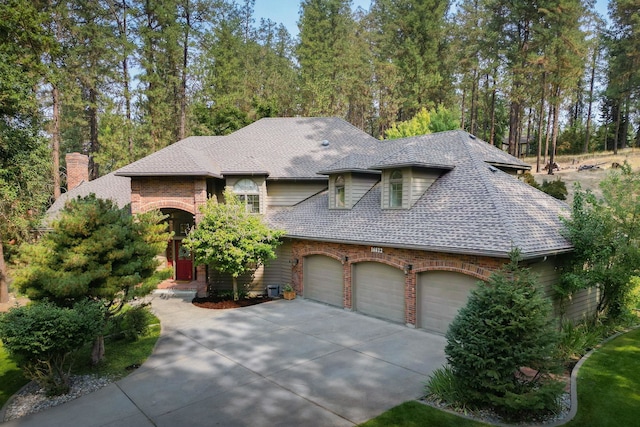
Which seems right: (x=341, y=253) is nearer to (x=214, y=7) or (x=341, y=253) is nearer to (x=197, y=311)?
(x=197, y=311)

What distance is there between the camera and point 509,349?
6547 mm

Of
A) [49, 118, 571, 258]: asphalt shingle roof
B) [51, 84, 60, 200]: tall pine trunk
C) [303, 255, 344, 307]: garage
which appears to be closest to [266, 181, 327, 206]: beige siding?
[49, 118, 571, 258]: asphalt shingle roof

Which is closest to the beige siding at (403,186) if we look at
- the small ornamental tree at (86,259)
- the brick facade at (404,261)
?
the brick facade at (404,261)

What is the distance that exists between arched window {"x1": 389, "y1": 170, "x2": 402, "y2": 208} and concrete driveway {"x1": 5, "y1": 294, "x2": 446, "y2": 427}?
425cm

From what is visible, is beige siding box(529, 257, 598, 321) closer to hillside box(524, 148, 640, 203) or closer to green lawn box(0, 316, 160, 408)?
green lawn box(0, 316, 160, 408)

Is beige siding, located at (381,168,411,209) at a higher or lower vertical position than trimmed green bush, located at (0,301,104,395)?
higher

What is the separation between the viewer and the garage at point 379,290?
41.2 ft

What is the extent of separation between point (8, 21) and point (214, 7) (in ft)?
60.1

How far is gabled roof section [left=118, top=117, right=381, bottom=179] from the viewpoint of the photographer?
16.6 m

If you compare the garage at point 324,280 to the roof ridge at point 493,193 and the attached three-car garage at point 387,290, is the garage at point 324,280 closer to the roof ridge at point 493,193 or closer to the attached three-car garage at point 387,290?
the attached three-car garage at point 387,290

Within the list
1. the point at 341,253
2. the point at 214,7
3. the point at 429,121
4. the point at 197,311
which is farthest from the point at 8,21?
the point at 429,121

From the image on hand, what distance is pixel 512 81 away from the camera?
32312 mm

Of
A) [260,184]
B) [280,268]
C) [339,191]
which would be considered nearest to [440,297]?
[339,191]

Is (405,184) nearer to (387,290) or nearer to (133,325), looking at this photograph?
(387,290)
